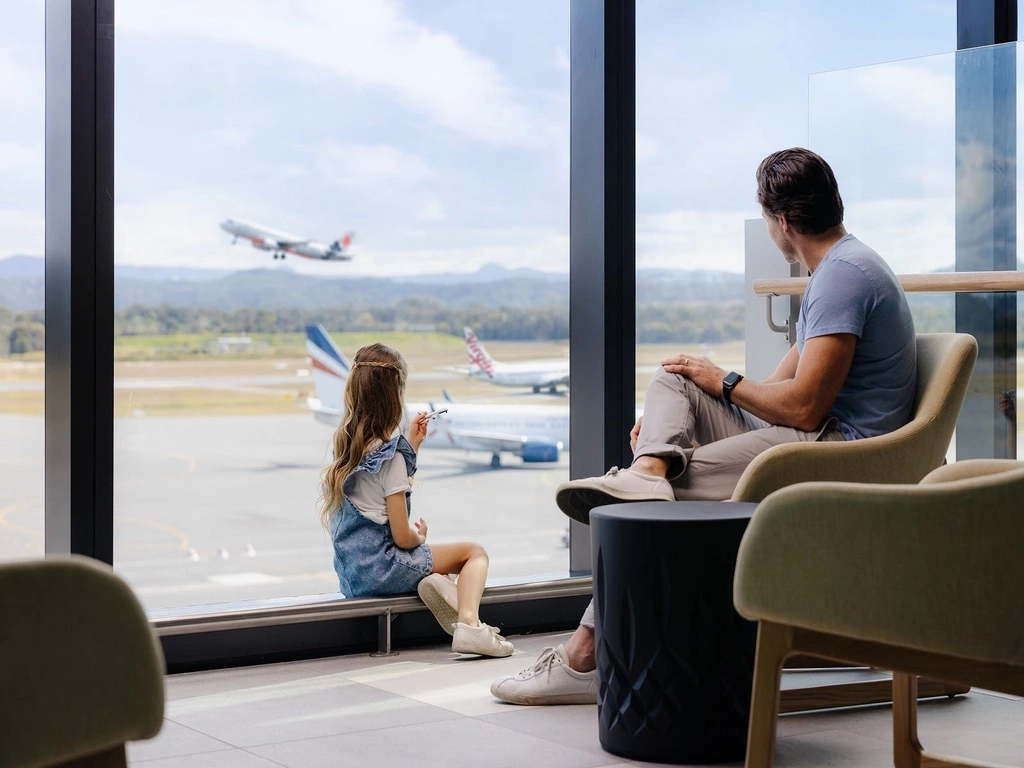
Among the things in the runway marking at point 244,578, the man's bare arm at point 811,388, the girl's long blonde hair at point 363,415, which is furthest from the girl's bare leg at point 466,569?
the runway marking at point 244,578

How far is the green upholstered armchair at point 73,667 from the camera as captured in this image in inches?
34.7

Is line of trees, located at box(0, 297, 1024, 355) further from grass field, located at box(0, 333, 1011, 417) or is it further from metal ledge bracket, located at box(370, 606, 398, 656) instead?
metal ledge bracket, located at box(370, 606, 398, 656)

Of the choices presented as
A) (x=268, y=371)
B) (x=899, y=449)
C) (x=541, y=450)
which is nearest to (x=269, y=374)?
(x=268, y=371)

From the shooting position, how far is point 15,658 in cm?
88

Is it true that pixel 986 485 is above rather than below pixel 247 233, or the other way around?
below

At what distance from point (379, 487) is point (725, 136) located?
19.9 feet

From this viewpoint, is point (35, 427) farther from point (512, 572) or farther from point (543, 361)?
point (543, 361)

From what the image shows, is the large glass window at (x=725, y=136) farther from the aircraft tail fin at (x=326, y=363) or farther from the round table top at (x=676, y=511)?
the aircraft tail fin at (x=326, y=363)

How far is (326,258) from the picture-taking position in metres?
21.9

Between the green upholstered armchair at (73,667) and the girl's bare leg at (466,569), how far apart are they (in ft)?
6.42

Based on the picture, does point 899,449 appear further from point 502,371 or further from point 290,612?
point 502,371

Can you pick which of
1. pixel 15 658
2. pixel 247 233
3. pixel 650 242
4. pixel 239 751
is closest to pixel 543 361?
pixel 247 233

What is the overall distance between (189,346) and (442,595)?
621 inches

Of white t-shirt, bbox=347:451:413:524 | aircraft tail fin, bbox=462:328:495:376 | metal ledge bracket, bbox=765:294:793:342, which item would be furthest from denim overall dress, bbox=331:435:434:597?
aircraft tail fin, bbox=462:328:495:376
